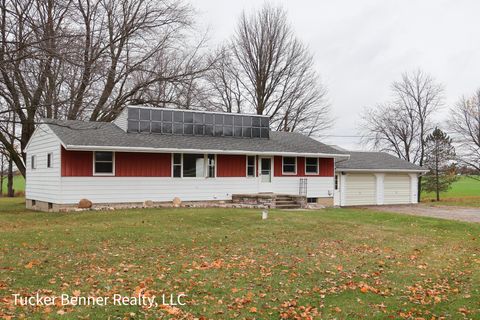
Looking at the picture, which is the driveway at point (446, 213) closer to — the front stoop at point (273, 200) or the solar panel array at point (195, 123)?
the front stoop at point (273, 200)

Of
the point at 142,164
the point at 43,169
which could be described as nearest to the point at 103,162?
the point at 142,164

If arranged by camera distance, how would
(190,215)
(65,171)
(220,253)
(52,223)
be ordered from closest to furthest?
1. (220,253)
2. (52,223)
3. (190,215)
4. (65,171)

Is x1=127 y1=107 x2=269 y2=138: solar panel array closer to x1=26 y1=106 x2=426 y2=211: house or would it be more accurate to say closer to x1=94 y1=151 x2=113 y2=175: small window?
x1=26 y1=106 x2=426 y2=211: house

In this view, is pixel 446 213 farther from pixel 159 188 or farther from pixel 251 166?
pixel 159 188

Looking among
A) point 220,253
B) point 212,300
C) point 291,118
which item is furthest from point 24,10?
point 291,118

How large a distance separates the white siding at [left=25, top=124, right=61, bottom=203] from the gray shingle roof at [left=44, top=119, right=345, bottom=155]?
26.9 inches

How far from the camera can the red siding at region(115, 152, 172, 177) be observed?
21.8 m

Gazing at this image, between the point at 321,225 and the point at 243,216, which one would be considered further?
the point at 243,216

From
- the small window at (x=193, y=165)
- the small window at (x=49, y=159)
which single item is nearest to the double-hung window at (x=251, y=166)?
the small window at (x=193, y=165)

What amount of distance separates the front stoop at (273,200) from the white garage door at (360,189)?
5652mm

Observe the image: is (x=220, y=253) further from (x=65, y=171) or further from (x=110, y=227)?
(x=65, y=171)

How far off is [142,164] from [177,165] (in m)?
1.87

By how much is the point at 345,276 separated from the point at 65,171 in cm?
1503

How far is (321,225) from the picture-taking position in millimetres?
16859
